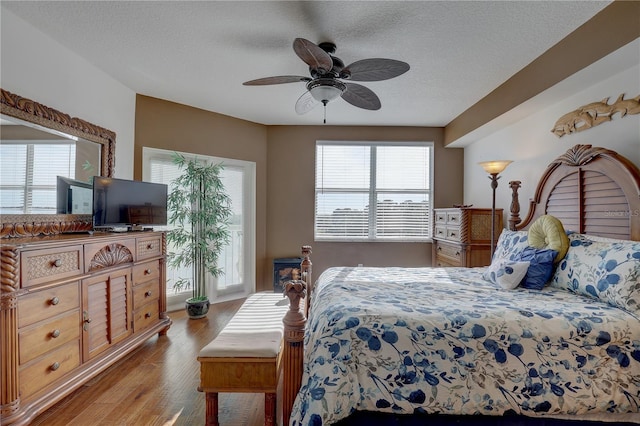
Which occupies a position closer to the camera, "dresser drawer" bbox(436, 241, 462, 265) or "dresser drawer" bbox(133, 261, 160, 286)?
"dresser drawer" bbox(133, 261, 160, 286)

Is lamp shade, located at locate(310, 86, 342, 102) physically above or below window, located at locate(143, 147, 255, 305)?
above

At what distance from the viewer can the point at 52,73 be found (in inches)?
96.3

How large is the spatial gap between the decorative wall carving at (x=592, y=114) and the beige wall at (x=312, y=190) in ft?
6.25

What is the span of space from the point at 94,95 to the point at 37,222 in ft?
4.47

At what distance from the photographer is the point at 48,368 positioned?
185cm

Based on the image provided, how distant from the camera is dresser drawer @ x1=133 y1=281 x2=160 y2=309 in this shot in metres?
2.68

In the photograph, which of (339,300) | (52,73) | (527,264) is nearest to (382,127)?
(527,264)

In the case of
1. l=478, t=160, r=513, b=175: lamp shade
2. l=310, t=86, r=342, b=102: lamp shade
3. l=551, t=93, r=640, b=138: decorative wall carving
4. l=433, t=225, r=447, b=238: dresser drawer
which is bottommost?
l=433, t=225, r=447, b=238: dresser drawer

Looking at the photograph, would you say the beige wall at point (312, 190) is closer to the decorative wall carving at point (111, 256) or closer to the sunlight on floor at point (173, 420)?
the decorative wall carving at point (111, 256)

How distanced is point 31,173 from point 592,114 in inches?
171

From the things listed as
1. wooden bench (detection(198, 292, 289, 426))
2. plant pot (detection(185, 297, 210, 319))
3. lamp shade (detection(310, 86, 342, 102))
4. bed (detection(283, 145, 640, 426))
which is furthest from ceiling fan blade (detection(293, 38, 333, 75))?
plant pot (detection(185, 297, 210, 319))

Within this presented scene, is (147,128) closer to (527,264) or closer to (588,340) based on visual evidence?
(527,264)

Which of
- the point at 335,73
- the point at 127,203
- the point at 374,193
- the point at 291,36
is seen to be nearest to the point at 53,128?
the point at 127,203

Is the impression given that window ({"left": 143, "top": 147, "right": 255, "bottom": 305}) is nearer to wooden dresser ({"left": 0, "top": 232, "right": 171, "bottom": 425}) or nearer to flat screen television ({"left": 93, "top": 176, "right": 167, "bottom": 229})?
flat screen television ({"left": 93, "top": 176, "right": 167, "bottom": 229})
